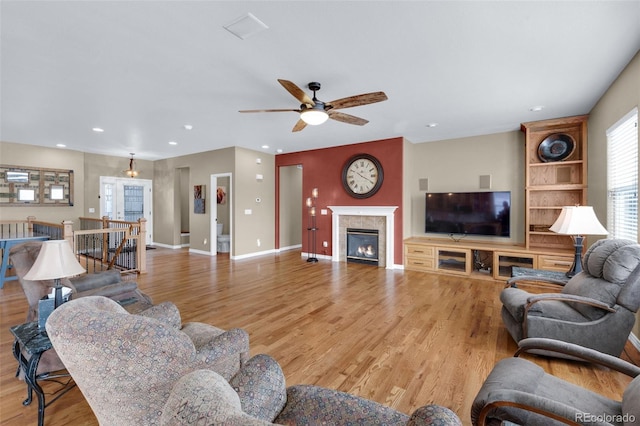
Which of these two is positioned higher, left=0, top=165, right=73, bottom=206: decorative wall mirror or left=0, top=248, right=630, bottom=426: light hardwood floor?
left=0, top=165, right=73, bottom=206: decorative wall mirror

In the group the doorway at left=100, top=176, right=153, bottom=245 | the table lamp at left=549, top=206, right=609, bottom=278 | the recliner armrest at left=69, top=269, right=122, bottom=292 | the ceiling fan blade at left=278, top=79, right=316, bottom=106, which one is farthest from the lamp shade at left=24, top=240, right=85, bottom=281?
the doorway at left=100, top=176, right=153, bottom=245

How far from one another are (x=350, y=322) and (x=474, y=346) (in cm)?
122

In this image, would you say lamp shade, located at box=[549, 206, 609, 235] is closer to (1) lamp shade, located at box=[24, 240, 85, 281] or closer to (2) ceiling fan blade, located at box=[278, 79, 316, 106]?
(2) ceiling fan blade, located at box=[278, 79, 316, 106]

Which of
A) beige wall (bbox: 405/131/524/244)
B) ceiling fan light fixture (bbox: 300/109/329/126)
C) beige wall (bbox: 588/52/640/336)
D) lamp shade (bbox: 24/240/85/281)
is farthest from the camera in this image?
beige wall (bbox: 405/131/524/244)

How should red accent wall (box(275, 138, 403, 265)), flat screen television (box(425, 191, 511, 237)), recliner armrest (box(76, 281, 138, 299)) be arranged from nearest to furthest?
recliner armrest (box(76, 281, 138, 299))
flat screen television (box(425, 191, 511, 237))
red accent wall (box(275, 138, 403, 265))

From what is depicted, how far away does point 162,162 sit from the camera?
846 cm

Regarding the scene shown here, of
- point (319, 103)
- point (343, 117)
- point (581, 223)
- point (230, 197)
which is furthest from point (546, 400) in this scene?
point (230, 197)

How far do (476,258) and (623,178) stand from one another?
8.60 feet

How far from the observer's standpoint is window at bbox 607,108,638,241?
278 cm

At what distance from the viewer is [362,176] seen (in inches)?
246

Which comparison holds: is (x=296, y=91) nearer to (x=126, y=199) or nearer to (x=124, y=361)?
(x=124, y=361)

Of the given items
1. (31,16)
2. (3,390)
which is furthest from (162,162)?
(3,390)

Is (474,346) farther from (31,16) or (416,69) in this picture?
(31,16)

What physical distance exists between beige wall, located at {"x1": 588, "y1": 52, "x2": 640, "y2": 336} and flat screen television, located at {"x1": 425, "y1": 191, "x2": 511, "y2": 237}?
1150 millimetres
